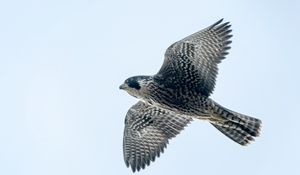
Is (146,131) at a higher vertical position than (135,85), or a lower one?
lower

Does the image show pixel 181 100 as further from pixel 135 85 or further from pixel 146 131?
pixel 146 131

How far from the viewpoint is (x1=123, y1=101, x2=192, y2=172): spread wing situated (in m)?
21.5

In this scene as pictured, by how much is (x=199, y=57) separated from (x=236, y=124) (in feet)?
5.22

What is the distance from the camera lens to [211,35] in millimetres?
20391

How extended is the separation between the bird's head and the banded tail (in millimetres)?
1517

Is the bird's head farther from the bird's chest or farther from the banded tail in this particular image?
the banded tail

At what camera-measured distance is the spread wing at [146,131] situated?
2155cm

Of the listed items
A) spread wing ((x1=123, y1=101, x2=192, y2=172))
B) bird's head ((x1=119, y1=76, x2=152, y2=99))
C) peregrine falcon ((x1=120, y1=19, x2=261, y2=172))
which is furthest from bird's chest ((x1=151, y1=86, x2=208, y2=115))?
spread wing ((x1=123, y1=101, x2=192, y2=172))

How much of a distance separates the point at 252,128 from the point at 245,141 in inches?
12.9

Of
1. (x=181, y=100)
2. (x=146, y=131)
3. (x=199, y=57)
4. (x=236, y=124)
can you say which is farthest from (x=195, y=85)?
(x=146, y=131)

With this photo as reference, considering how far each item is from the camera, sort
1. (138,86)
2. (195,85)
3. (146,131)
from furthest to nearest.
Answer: (146,131)
(138,86)
(195,85)

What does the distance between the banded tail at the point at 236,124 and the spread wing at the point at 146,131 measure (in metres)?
1.12

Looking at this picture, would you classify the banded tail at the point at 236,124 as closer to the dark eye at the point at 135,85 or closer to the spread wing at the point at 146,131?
the spread wing at the point at 146,131

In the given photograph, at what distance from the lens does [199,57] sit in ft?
67.2
